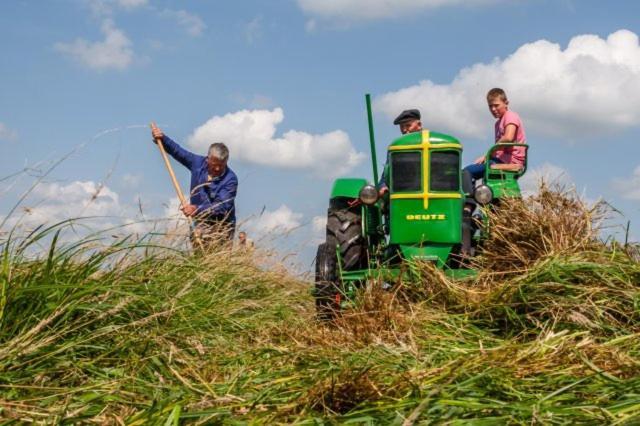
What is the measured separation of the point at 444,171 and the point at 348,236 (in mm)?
931

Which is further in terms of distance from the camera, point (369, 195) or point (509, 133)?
point (509, 133)

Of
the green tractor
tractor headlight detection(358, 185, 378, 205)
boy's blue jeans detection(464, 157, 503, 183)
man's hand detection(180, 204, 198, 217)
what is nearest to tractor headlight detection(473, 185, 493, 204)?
the green tractor

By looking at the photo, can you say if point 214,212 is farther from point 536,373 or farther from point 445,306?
point 536,373

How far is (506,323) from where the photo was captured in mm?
4805

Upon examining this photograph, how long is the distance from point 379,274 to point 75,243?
86.0 inches

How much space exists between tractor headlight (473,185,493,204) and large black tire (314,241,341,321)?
1.19 m

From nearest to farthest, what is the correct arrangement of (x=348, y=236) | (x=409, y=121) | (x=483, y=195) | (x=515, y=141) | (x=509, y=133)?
(x=483, y=195) < (x=348, y=236) < (x=409, y=121) < (x=509, y=133) < (x=515, y=141)

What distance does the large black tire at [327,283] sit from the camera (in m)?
5.94

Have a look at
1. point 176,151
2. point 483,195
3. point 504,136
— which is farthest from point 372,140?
point 176,151

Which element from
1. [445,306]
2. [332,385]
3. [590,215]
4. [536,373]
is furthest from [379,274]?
[332,385]

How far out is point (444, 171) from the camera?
234 inches

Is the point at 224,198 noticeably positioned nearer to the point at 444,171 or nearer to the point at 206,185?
the point at 206,185

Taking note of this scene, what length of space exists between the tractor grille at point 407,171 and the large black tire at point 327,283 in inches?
29.3

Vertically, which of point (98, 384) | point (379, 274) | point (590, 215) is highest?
point (590, 215)
